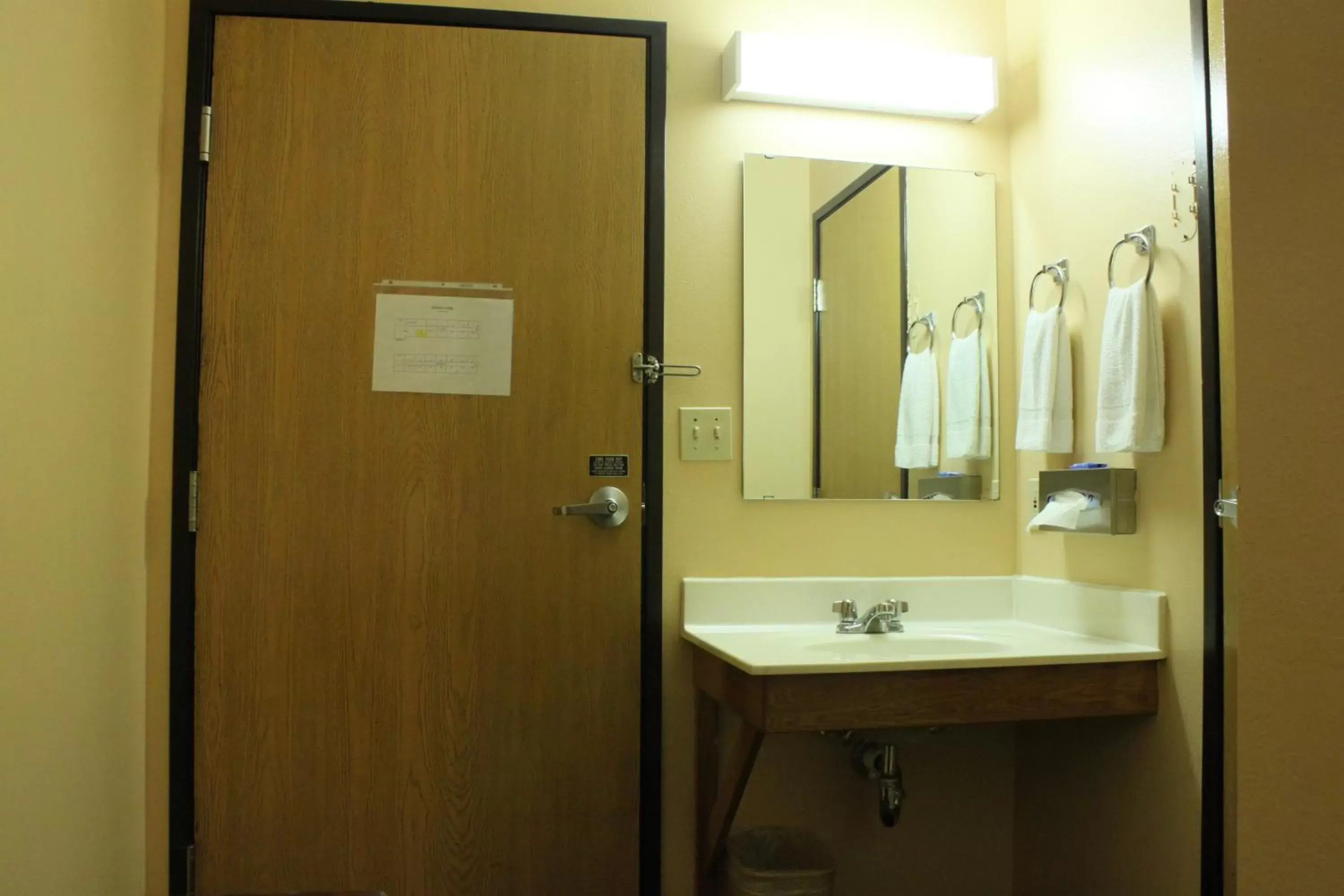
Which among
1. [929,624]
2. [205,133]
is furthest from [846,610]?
[205,133]

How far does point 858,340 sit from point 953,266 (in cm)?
29

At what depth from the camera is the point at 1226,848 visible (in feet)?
5.65

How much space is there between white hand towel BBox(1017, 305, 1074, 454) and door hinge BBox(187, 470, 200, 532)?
65.2 inches

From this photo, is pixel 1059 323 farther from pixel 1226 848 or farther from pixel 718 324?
pixel 1226 848

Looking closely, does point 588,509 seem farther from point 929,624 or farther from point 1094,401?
point 1094,401

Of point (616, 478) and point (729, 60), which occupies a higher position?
point (729, 60)

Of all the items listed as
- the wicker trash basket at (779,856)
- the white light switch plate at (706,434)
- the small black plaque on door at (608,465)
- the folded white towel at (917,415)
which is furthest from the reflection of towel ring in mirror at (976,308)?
the wicker trash basket at (779,856)

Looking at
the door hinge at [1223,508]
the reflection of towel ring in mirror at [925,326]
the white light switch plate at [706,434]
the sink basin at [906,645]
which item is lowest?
the sink basin at [906,645]

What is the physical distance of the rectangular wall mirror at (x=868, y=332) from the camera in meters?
2.32

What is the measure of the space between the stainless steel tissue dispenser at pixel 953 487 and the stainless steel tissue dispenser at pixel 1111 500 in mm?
353

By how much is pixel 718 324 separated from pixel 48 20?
1.32m

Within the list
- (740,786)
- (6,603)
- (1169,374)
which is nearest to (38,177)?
(6,603)

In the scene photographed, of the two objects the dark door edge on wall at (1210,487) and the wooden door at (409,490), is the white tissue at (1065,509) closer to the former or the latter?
the dark door edge on wall at (1210,487)

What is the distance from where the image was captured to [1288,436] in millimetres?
582
